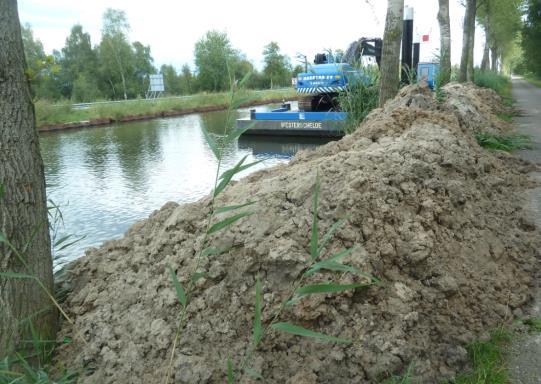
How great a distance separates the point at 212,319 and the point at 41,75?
171 cm

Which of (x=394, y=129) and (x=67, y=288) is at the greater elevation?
(x=394, y=129)

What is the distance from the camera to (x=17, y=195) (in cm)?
258

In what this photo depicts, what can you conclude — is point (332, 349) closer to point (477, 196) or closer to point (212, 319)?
point (212, 319)

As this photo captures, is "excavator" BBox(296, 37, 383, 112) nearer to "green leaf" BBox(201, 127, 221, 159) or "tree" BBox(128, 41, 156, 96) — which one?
"green leaf" BBox(201, 127, 221, 159)

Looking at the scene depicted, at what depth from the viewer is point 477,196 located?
353 cm

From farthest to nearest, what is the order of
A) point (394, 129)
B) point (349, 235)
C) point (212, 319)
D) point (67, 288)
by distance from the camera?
point (394, 129) < point (67, 288) < point (349, 235) < point (212, 319)

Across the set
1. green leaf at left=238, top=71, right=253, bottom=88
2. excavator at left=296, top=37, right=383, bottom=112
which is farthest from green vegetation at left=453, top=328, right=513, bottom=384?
excavator at left=296, top=37, right=383, bottom=112

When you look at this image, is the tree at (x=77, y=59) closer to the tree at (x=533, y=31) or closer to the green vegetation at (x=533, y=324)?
the tree at (x=533, y=31)

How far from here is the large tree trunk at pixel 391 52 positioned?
22.4 feet

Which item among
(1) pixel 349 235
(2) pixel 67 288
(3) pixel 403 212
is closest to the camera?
(1) pixel 349 235

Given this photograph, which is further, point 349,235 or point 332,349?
point 349,235

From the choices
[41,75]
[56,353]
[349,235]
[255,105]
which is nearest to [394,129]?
[349,235]

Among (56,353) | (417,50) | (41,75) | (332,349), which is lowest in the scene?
(56,353)

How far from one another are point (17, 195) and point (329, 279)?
1795mm
